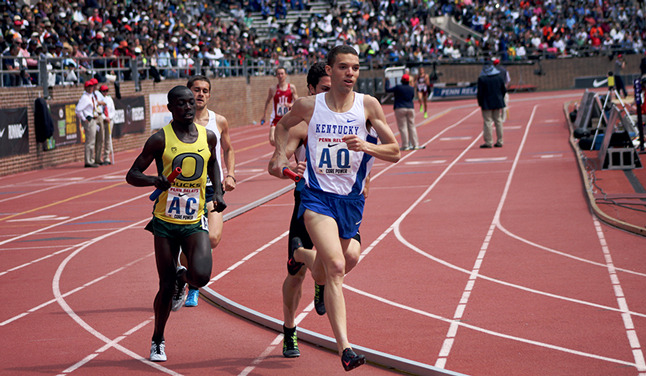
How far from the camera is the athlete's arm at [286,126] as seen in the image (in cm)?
637

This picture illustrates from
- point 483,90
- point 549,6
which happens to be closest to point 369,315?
point 483,90

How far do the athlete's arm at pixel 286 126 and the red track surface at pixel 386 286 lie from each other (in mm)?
1397

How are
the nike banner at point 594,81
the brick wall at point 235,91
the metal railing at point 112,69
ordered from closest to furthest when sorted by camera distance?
the brick wall at point 235,91 < the metal railing at point 112,69 < the nike banner at point 594,81

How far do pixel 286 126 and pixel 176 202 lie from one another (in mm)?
980

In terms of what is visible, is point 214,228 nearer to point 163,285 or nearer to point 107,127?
point 163,285

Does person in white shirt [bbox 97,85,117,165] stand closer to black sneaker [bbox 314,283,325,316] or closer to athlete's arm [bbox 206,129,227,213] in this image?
athlete's arm [bbox 206,129,227,213]

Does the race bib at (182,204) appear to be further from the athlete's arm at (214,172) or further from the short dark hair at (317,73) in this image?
the short dark hair at (317,73)

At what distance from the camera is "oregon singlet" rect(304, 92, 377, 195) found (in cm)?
620

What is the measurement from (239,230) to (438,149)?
12794mm

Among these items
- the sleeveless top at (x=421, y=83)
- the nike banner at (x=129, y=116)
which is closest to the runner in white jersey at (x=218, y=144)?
the nike banner at (x=129, y=116)

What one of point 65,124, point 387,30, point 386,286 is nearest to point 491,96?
point 65,124

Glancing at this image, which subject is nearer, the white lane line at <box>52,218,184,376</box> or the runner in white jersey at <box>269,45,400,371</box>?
the runner in white jersey at <box>269,45,400,371</box>

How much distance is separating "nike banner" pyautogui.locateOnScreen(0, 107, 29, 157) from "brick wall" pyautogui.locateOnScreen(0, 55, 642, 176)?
0.57 ft

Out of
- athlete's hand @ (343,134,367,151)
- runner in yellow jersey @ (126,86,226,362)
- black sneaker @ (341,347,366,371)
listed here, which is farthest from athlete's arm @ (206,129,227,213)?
black sneaker @ (341,347,366,371)
